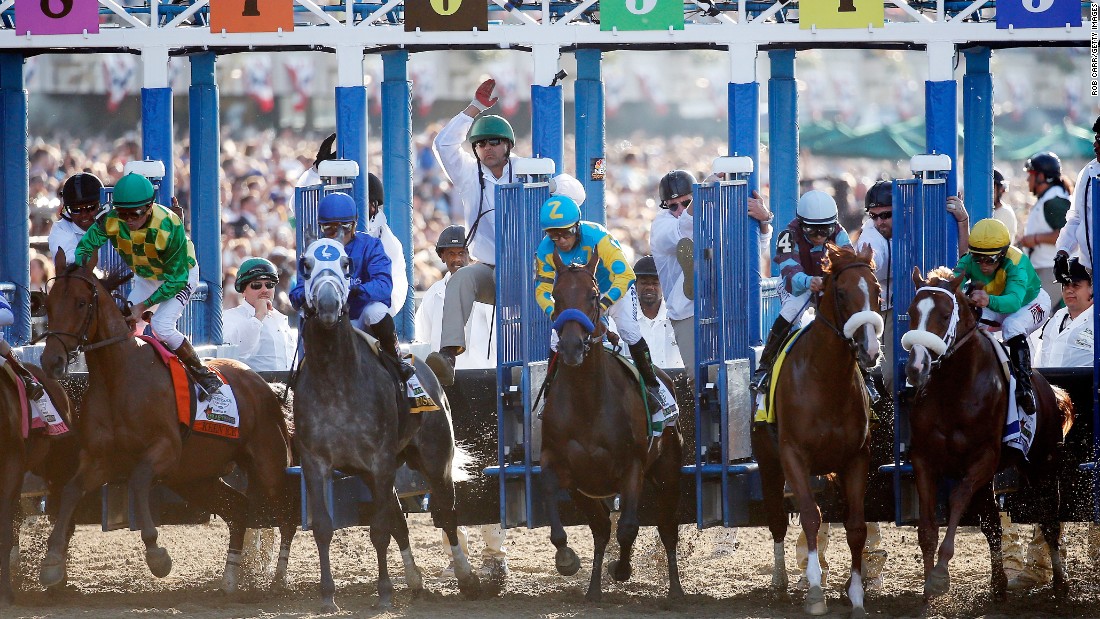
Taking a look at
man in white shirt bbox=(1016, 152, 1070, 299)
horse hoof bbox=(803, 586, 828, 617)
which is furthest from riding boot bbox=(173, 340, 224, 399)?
man in white shirt bbox=(1016, 152, 1070, 299)

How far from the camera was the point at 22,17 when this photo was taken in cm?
955

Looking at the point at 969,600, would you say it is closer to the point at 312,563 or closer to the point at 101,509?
the point at 312,563

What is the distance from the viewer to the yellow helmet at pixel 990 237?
712cm

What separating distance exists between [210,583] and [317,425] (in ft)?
4.80

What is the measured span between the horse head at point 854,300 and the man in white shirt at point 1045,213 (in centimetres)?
A: 313

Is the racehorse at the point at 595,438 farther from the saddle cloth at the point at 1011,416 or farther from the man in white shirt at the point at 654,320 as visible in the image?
the man in white shirt at the point at 654,320

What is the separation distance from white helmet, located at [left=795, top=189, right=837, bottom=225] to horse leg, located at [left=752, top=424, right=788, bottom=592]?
0.98 meters

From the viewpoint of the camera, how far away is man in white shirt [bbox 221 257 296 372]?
9.41 m

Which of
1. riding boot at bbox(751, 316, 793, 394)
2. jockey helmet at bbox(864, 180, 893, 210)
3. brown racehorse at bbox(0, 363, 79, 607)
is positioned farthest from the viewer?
jockey helmet at bbox(864, 180, 893, 210)

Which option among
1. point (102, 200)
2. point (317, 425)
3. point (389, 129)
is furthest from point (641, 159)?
point (317, 425)

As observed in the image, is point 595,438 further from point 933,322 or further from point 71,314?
point 71,314

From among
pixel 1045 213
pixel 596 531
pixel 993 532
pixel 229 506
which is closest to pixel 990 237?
pixel 993 532

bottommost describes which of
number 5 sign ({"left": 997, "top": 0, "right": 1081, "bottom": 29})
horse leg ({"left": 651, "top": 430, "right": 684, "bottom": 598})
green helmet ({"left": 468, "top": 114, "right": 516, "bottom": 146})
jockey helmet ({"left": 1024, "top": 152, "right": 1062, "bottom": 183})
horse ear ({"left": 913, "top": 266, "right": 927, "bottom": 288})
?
horse leg ({"left": 651, "top": 430, "right": 684, "bottom": 598})

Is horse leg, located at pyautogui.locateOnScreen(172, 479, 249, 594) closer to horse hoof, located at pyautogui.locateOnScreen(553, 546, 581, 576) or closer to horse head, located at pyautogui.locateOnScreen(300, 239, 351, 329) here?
horse head, located at pyautogui.locateOnScreen(300, 239, 351, 329)
